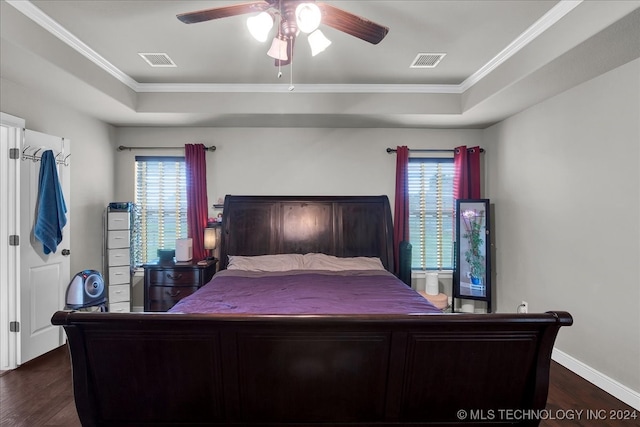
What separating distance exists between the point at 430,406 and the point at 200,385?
1289 millimetres

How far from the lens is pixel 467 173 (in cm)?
414

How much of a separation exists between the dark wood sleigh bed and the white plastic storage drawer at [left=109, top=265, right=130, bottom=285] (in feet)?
8.23

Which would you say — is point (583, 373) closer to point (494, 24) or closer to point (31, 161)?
point (494, 24)

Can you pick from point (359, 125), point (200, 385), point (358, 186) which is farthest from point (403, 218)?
point (200, 385)

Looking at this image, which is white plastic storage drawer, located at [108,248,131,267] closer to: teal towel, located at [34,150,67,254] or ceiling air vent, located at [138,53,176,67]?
teal towel, located at [34,150,67,254]

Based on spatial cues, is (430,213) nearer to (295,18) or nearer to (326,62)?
(326,62)

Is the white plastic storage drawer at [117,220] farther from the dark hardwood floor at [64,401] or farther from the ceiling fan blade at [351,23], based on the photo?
the ceiling fan blade at [351,23]

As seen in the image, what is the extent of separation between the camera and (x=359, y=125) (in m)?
4.11

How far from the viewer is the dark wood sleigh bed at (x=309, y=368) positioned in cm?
164

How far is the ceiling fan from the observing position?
1.68 metres

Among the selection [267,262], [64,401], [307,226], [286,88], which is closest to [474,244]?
[307,226]

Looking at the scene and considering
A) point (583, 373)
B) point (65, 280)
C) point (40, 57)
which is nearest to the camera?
point (40, 57)

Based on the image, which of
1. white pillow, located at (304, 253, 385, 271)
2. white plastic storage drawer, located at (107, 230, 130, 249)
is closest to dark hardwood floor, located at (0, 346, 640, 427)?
white plastic storage drawer, located at (107, 230, 130, 249)

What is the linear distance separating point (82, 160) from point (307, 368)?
3.72 metres
